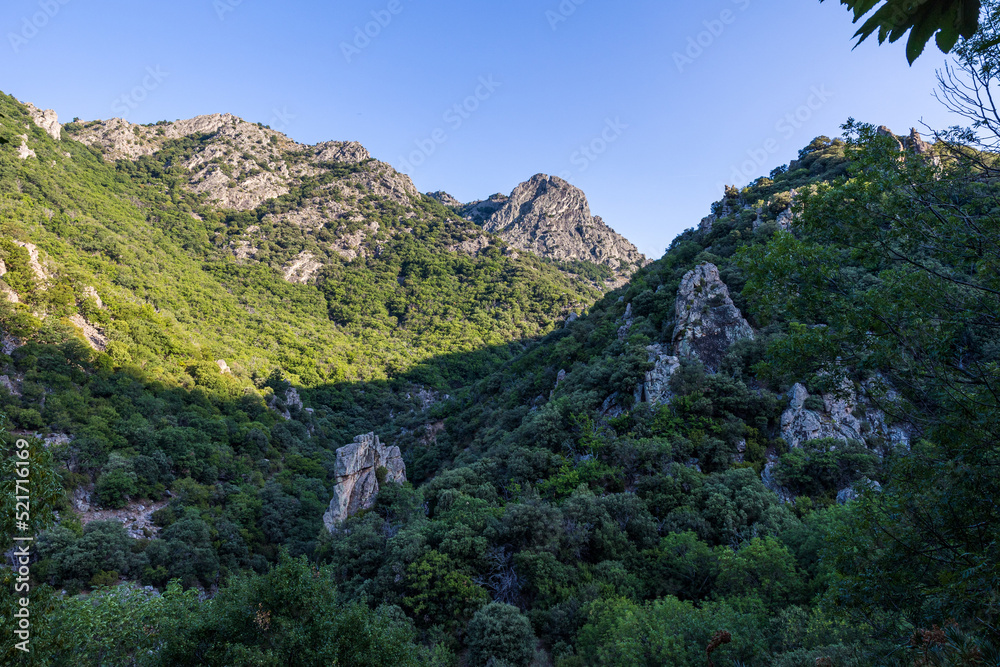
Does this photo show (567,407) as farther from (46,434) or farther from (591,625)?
(46,434)

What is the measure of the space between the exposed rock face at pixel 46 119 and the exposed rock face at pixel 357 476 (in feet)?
346

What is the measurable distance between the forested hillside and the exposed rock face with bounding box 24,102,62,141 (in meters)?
24.0

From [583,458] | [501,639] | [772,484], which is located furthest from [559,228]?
[501,639]

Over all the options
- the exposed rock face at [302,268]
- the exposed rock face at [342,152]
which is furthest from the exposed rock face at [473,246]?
the exposed rock face at [342,152]

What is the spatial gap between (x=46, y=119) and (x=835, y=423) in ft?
441

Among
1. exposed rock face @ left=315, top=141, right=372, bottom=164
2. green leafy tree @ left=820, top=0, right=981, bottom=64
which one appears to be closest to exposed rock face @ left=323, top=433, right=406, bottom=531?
green leafy tree @ left=820, top=0, right=981, bottom=64

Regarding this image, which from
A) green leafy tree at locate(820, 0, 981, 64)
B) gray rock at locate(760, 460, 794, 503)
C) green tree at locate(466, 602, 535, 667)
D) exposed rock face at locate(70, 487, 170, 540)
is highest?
green leafy tree at locate(820, 0, 981, 64)

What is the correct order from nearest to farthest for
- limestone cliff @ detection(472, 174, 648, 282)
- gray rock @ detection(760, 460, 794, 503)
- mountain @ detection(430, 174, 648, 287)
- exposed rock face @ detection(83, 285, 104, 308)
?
gray rock @ detection(760, 460, 794, 503)
exposed rock face @ detection(83, 285, 104, 308)
mountain @ detection(430, 174, 648, 287)
limestone cliff @ detection(472, 174, 648, 282)

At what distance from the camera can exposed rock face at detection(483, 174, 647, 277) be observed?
164 m

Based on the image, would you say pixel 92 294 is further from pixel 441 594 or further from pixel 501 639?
pixel 501 639

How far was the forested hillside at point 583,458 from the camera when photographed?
5.54 metres

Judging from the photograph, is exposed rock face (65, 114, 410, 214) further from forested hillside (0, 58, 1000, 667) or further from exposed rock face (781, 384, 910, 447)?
exposed rock face (781, 384, 910, 447)

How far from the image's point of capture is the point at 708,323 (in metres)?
32.2

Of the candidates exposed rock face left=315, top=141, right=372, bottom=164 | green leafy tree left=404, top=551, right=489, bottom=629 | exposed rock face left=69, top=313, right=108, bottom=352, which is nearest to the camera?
green leafy tree left=404, top=551, right=489, bottom=629
